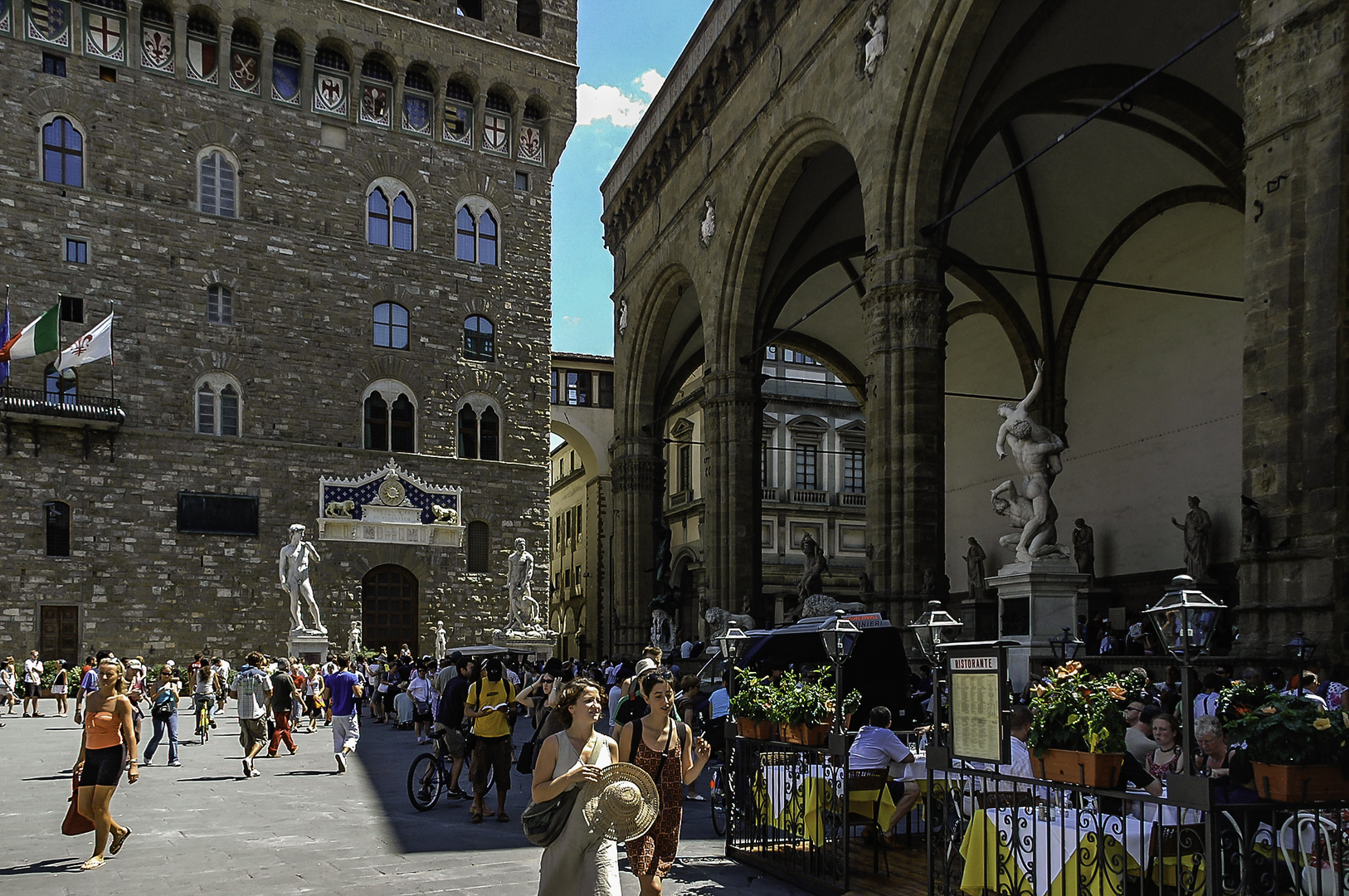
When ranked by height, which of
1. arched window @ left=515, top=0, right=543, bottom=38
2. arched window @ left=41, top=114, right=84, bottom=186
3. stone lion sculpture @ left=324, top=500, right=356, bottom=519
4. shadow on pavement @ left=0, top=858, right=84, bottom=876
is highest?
arched window @ left=515, top=0, right=543, bottom=38

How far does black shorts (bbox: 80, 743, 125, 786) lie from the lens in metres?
8.82

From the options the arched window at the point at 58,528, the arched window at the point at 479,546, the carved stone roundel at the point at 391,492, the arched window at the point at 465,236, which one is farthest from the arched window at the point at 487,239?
the arched window at the point at 58,528

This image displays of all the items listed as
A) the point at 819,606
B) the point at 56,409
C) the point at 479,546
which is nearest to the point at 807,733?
the point at 819,606

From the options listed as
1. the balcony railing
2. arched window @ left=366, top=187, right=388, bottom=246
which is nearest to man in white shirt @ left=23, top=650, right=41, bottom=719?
the balcony railing

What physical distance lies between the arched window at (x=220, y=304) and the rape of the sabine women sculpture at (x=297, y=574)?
284 inches

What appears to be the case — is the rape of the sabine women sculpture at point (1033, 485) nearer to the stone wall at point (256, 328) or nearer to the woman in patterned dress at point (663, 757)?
the woman in patterned dress at point (663, 757)

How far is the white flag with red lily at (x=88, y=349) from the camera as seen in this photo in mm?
27156

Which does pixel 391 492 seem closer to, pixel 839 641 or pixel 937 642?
pixel 839 641

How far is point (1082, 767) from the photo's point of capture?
6266mm

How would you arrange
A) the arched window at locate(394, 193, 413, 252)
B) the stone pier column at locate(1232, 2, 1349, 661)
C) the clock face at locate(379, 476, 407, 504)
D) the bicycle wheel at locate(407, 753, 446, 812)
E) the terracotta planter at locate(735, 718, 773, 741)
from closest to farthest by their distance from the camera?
the terracotta planter at locate(735, 718, 773, 741)
the stone pier column at locate(1232, 2, 1349, 661)
the bicycle wheel at locate(407, 753, 446, 812)
the clock face at locate(379, 476, 407, 504)
the arched window at locate(394, 193, 413, 252)

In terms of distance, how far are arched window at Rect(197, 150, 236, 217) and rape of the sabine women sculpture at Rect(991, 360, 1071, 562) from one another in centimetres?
2528

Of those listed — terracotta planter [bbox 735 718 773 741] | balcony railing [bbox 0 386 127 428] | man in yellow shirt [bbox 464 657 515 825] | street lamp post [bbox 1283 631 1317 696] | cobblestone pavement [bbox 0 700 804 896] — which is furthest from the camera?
balcony railing [bbox 0 386 127 428]

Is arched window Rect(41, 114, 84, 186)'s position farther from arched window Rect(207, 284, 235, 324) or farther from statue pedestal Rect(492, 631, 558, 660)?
statue pedestal Rect(492, 631, 558, 660)

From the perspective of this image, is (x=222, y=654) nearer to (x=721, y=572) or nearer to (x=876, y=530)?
(x=721, y=572)
